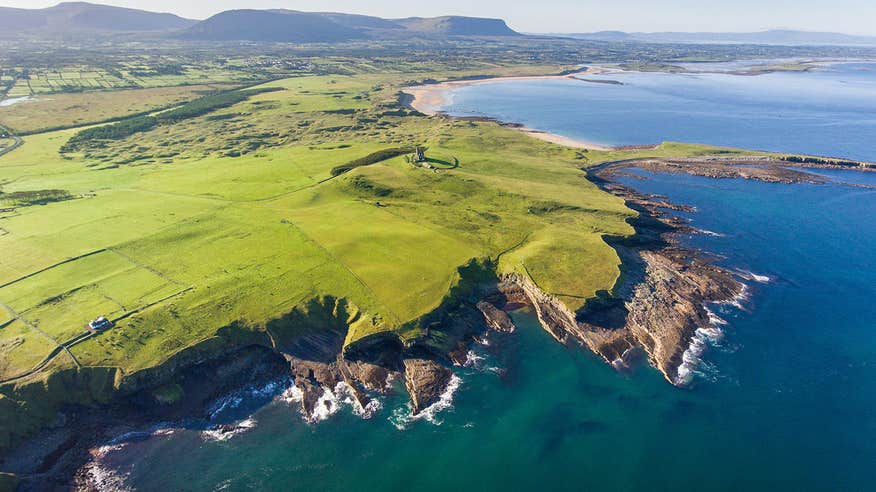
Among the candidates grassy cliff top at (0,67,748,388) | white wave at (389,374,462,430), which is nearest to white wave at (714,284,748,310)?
grassy cliff top at (0,67,748,388)

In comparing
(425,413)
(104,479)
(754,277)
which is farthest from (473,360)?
(754,277)

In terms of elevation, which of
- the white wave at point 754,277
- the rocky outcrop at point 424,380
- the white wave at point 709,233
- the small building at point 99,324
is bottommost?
the rocky outcrop at point 424,380

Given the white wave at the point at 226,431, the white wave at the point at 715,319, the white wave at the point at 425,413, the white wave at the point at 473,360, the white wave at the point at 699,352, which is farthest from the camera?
the white wave at the point at 715,319

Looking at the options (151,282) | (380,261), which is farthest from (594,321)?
(151,282)

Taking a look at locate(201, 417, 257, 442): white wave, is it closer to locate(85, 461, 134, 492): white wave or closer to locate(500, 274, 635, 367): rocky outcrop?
locate(85, 461, 134, 492): white wave

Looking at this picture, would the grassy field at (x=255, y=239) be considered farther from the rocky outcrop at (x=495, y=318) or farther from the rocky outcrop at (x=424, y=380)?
the rocky outcrop at (x=495, y=318)

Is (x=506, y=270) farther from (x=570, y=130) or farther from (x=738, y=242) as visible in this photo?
(x=570, y=130)

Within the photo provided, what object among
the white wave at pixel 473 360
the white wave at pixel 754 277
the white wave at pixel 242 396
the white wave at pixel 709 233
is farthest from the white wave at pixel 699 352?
the white wave at pixel 242 396
